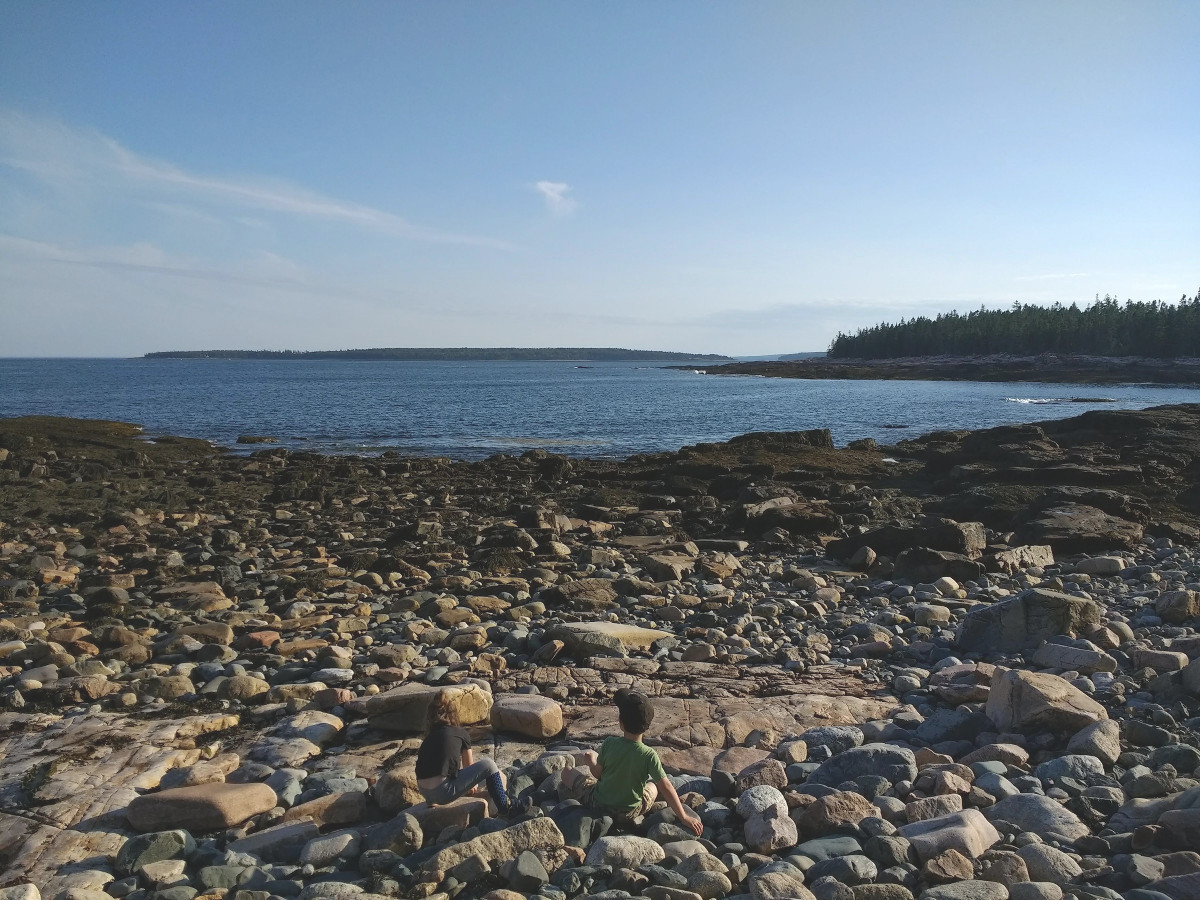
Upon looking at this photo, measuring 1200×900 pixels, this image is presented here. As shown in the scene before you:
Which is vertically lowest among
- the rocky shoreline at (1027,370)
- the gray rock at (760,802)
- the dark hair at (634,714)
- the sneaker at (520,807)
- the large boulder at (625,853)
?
the sneaker at (520,807)

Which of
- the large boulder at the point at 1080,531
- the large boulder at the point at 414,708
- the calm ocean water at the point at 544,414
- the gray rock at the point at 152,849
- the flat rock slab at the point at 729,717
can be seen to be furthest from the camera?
the calm ocean water at the point at 544,414

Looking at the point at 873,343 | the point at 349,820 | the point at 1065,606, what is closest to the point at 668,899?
the point at 349,820

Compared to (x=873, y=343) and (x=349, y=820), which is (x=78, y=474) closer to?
(x=349, y=820)

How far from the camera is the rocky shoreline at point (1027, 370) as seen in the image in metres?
105

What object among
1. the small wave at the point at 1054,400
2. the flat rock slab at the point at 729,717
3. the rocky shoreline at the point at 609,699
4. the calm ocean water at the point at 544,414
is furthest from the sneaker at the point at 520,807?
the small wave at the point at 1054,400

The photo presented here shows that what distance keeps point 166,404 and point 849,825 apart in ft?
253

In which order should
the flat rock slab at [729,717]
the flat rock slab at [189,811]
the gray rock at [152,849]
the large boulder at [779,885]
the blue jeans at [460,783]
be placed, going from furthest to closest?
the flat rock slab at [729,717], the blue jeans at [460,783], the flat rock slab at [189,811], the gray rock at [152,849], the large boulder at [779,885]

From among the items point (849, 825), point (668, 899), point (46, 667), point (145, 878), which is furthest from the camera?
point (46, 667)

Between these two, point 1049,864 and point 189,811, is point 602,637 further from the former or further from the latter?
point 1049,864

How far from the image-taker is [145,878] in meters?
5.04

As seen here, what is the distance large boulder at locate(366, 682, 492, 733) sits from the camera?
7.31 metres

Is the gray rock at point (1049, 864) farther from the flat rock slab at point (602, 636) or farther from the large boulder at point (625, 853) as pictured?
the flat rock slab at point (602, 636)

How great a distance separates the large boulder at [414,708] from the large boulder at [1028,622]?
5.47 meters

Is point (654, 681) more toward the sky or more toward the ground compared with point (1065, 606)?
more toward the ground
